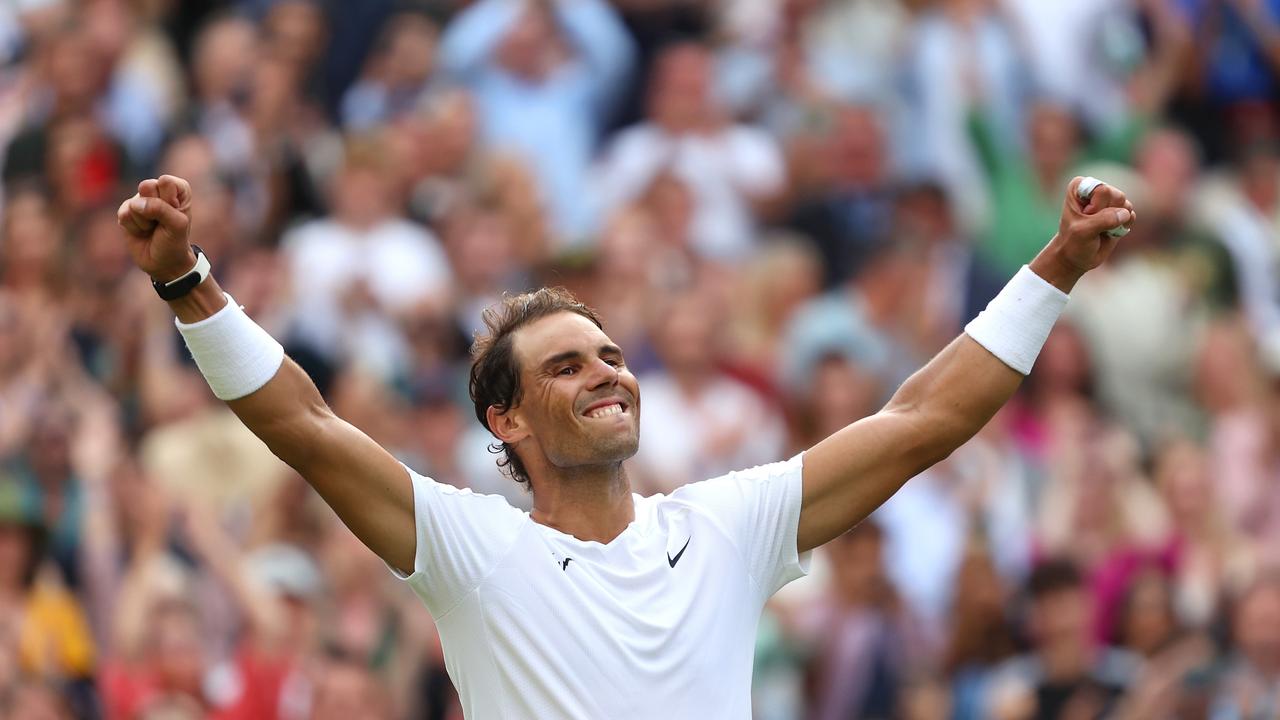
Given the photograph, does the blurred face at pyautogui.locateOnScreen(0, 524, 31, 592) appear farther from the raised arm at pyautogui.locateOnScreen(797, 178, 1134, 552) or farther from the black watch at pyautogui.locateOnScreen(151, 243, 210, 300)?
the raised arm at pyautogui.locateOnScreen(797, 178, 1134, 552)

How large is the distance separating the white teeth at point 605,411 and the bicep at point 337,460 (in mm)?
511

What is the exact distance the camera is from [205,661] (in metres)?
10.3

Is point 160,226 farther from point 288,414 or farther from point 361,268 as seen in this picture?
point 361,268

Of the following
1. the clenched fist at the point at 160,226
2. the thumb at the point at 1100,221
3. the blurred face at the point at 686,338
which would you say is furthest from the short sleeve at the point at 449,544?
the blurred face at the point at 686,338

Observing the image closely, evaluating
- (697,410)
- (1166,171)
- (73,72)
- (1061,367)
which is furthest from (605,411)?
(73,72)

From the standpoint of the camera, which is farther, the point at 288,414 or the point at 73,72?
the point at 73,72

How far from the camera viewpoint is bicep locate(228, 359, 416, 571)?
547cm

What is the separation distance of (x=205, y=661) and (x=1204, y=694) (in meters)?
4.27

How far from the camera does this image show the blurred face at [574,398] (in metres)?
5.78

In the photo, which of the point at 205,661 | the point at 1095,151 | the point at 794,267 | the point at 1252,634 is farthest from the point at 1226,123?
the point at 205,661

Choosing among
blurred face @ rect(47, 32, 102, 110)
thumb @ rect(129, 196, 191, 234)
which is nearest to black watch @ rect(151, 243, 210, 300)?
thumb @ rect(129, 196, 191, 234)

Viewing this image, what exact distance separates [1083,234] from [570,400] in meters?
1.34

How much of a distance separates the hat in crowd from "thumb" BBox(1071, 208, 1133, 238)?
210 inches

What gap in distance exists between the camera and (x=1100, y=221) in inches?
227
